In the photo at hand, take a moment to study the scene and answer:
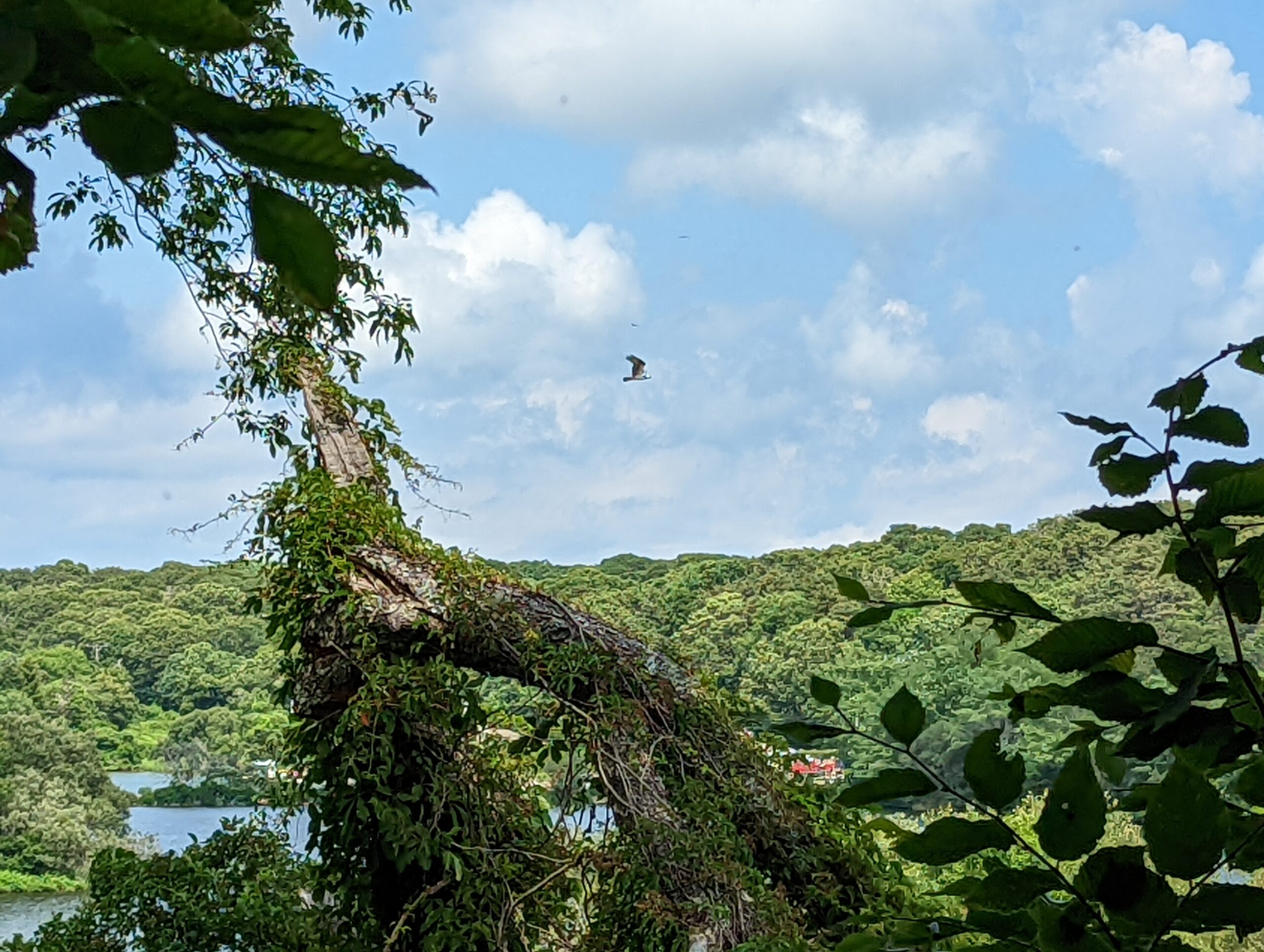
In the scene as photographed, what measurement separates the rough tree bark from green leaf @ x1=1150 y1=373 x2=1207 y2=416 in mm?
1330

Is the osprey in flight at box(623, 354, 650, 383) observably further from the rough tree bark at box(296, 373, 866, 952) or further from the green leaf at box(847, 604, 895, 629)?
the green leaf at box(847, 604, 895, 629)

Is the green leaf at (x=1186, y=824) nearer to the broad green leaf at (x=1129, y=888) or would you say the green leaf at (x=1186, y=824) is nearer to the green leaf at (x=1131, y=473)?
the broad green leaf at (x=1129, y=888)

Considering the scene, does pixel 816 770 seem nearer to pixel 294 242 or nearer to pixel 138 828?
pixel 294 242

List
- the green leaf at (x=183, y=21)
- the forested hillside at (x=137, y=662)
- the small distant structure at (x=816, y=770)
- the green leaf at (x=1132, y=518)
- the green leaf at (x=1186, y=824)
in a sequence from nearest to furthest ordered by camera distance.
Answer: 1. the green leaf at (x=183, y=21)
2. the green leaf at (x=1186, y=824)
3. the green leaf at (x=1132, y=518)
4. the small distant structure at (x=816, y=770)
5. the forested hillside at (x=137, y=662)

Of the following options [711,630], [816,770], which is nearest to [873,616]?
[816,770]

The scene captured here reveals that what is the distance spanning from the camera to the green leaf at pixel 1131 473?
38 cm

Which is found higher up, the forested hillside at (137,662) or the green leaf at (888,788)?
the forested hillside at (137,662)

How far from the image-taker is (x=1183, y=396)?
0.37m

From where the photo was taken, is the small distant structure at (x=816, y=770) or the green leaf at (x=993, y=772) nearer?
the green leaf at (x=993, y=772)

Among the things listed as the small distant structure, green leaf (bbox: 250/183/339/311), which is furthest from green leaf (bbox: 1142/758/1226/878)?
the small distant structure

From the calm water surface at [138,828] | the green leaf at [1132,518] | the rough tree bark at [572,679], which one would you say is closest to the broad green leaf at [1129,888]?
the green leaf at [1132,518]

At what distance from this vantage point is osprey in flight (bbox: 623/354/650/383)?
7.00ft

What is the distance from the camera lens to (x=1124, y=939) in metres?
0.29

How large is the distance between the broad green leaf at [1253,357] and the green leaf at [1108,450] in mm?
55
